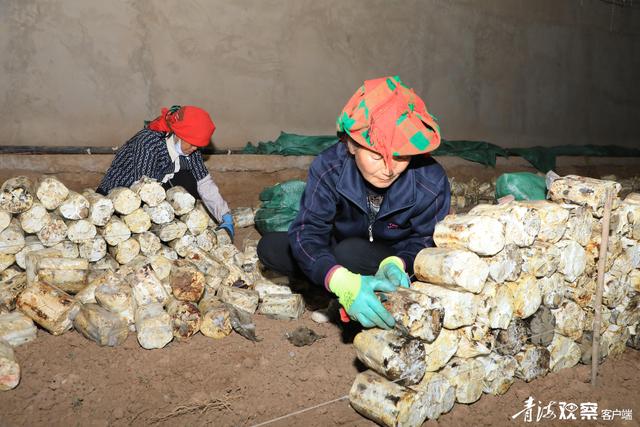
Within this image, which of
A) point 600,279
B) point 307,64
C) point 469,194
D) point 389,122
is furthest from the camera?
point 307,64

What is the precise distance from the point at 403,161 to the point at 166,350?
5.63 ft

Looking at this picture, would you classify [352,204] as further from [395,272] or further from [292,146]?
[292,146]

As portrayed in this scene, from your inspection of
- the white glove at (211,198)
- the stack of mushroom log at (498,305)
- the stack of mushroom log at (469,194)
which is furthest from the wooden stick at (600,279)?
the stack of mushroom log at (469,194)

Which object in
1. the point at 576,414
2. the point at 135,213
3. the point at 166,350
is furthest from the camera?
the point at 135,213

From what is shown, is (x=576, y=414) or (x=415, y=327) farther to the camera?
(x=576, y=414)

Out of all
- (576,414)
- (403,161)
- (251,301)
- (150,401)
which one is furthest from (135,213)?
(576,414)

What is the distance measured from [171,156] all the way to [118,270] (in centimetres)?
103

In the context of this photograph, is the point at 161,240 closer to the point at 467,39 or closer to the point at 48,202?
the point at 48,202

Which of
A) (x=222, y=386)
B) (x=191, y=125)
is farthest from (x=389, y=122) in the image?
(x=191, y=125)

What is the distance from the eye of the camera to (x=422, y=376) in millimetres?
2107

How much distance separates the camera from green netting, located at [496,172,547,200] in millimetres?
4020

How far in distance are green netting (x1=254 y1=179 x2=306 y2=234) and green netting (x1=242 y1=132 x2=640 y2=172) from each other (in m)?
0.99

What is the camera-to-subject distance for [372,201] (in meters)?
2.53

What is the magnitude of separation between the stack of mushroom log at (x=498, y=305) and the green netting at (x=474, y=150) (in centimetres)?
339
